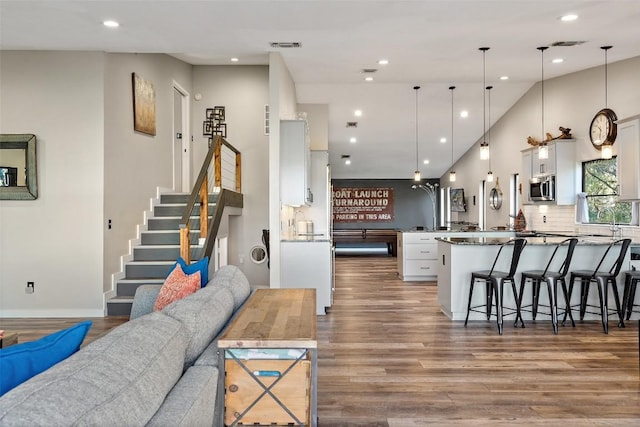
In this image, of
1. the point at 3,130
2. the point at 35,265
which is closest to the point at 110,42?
the point at 3,130

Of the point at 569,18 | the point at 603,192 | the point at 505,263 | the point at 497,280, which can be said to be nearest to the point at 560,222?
the point at 603,192

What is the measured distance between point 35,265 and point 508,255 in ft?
18.3

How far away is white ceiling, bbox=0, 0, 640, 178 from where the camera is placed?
447 cm

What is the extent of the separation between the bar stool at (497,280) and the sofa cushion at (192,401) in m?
3.96

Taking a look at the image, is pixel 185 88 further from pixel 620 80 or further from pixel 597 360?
pixel 597 360

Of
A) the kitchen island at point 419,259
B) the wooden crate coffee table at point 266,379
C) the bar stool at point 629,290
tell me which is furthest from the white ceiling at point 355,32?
the wooden crate coffee table at point 266,379

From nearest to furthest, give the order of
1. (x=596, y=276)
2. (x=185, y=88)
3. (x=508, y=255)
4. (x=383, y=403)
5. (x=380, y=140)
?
(x=383, y=403)
(x=596, y=276)
(x=508, y=255)
(x=185, y=88)
(x=380, y=140)

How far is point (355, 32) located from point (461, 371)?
351 cm

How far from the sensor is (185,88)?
8609 mm

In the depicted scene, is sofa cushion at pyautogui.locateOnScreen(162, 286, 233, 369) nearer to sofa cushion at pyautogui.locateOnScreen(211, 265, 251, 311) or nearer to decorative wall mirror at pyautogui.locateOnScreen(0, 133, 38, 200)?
sofa cushion at pyautogui.locateOnScreen(211, 265, 251, 311)

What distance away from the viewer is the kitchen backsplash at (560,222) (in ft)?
22.4

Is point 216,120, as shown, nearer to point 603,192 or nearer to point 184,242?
point 184,242

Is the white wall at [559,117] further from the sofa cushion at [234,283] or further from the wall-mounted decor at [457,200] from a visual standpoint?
the sofa cushion at [234,283]

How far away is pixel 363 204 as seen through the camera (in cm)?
1692
